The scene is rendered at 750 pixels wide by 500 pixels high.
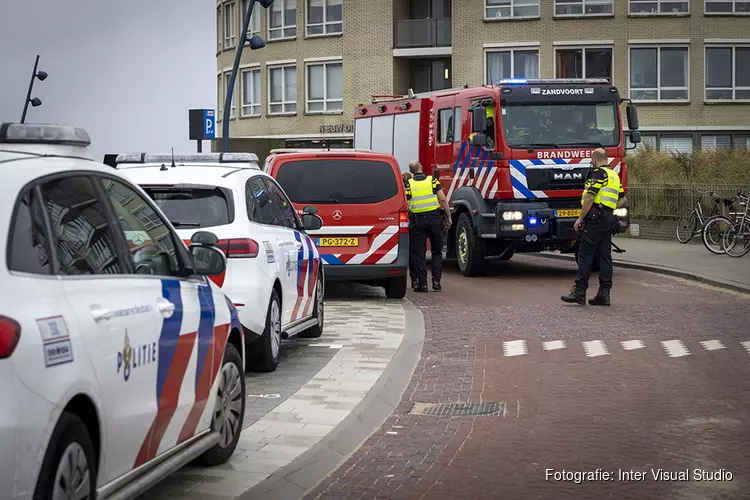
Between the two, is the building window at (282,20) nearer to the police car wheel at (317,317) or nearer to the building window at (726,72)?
the building window at (726,72)

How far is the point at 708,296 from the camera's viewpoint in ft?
60.3

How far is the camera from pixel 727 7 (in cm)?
5106

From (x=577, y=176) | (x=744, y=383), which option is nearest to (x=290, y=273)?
(x=744, y=383)

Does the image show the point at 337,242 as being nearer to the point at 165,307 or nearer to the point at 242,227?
the point at 242,227

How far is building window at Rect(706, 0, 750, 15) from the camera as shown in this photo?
5091 centimetres

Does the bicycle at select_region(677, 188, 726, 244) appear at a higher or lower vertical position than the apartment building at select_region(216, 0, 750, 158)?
lower

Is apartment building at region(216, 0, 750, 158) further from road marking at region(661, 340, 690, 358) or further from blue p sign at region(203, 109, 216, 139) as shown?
road marking at region(661, 340, 690, 358)

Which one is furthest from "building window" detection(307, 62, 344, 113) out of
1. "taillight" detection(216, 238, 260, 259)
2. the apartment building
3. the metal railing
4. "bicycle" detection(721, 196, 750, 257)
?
"taillight" detection(216, 238, 260, 259)

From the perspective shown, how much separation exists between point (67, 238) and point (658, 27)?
48271 millimetres

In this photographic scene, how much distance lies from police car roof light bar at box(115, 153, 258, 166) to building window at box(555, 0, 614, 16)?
40.7 meters

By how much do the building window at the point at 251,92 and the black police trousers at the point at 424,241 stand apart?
39679 millimetres

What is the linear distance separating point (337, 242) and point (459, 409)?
26.4 ft

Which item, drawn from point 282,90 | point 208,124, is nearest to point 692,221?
point 208,124

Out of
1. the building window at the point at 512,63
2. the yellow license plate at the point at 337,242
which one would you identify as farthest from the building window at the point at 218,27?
the yellow license plate at the point at 337,242
